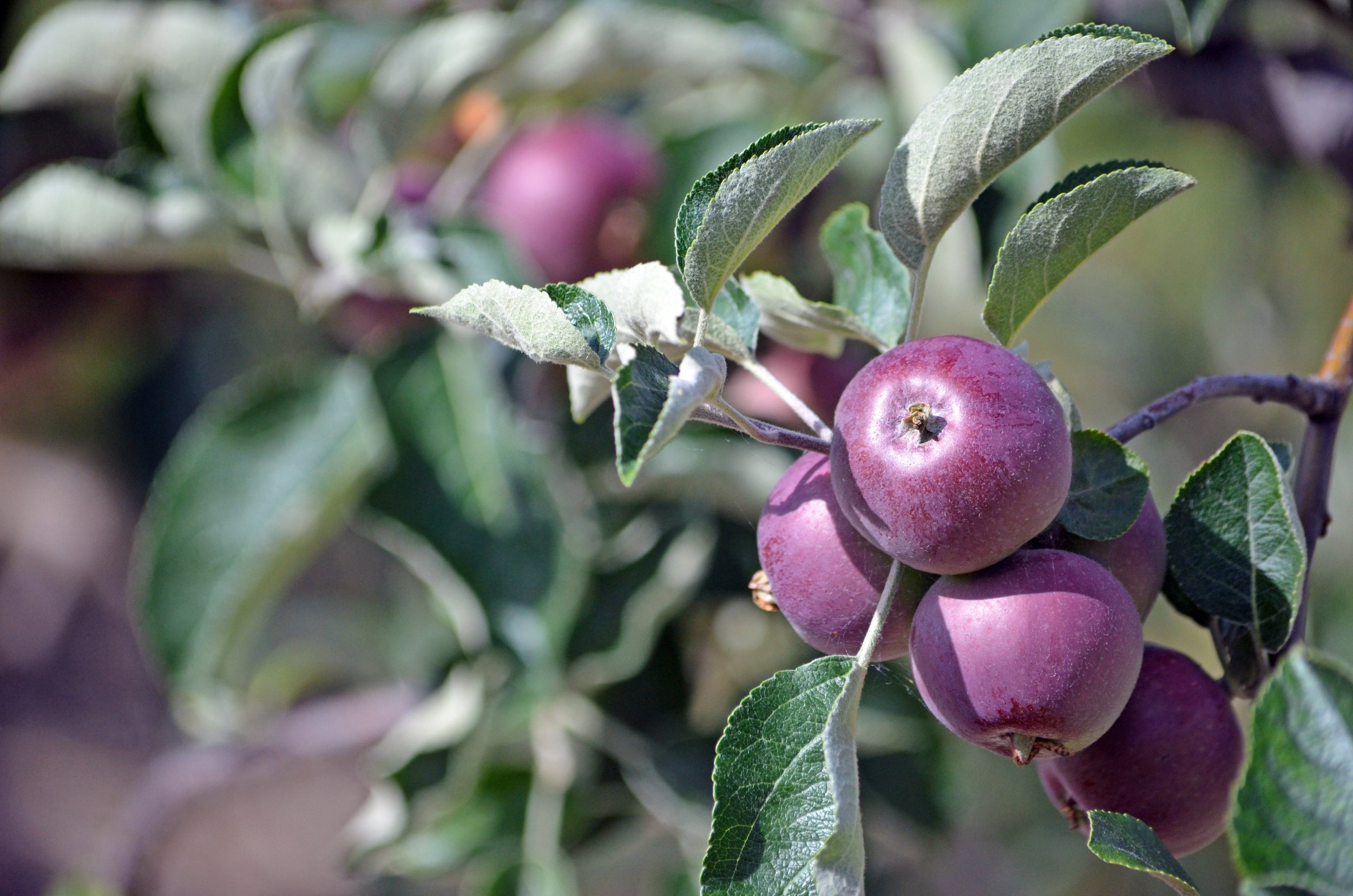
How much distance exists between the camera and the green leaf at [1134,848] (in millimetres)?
358

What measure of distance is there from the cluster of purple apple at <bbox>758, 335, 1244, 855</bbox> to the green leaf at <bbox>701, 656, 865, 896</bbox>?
31 millimetres

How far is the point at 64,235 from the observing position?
912 mm

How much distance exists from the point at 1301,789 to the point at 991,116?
0.84ft

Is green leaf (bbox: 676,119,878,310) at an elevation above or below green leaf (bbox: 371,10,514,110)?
above

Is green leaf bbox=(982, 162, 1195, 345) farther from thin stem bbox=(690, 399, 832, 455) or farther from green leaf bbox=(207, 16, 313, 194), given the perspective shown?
green leaf bbox=(207, 16, 313, 194)

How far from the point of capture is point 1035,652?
38 centimetres

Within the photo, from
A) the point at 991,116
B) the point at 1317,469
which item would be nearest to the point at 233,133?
the point at 991,116

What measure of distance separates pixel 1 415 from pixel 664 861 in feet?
4.79

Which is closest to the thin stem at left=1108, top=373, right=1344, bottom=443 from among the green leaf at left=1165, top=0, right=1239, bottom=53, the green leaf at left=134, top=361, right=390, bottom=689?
the green leaf at left=1165, top=0, right=1239, bottom=53

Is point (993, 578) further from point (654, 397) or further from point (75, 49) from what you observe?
point (75, 49)

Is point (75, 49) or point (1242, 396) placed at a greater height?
point (1242, 396)

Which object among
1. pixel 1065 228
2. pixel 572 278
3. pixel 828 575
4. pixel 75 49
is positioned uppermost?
pixel 1065 228

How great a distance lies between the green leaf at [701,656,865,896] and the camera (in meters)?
0.40

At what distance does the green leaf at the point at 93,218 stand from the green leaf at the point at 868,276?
59cm
